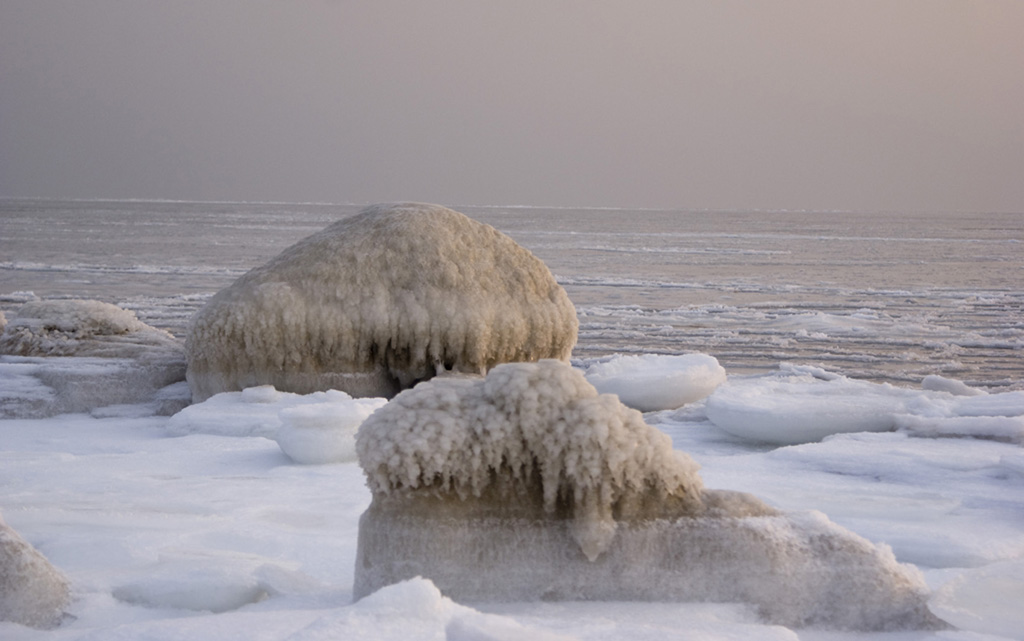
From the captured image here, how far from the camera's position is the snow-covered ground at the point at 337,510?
2.58m

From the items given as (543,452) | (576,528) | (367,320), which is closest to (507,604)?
(576,528)

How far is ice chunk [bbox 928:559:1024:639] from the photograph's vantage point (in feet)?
9.25

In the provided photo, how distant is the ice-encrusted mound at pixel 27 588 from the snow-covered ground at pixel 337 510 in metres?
0.05

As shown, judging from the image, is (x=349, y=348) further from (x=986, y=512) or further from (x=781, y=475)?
(x=986, y=512)

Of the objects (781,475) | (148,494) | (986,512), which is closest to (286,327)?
(148,494)

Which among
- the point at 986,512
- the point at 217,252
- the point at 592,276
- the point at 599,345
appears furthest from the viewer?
the point at 217,252

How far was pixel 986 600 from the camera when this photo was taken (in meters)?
3.04

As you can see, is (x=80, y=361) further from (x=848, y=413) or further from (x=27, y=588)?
(x=848, y=413)

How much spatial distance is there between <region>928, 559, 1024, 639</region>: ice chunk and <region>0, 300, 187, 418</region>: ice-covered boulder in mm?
5123

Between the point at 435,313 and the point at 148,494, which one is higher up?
the point at 435,313

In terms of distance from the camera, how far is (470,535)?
2.88 metres

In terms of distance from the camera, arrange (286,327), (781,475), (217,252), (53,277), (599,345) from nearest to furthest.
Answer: (781,475) < (286,327) < (599,345) < (53,277) < (217,252)

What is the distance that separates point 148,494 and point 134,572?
1201 mm

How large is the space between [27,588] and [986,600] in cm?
281
